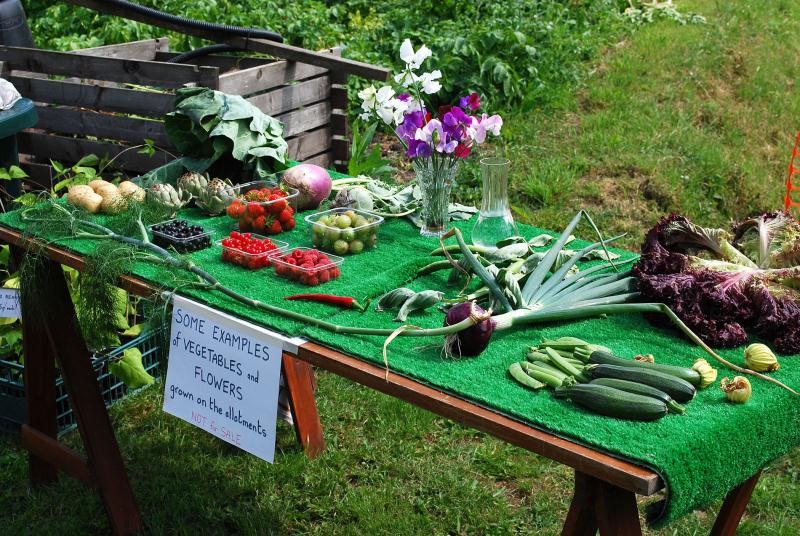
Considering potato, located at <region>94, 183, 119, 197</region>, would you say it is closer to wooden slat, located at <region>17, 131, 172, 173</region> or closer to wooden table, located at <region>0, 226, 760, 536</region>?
wooden table, located at <region>0, 226, 760, 536</region>

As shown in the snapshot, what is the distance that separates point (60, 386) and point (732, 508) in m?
2.69

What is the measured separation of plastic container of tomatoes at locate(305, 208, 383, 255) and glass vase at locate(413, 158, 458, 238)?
17cm

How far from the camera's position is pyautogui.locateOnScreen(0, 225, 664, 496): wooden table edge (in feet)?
5.24

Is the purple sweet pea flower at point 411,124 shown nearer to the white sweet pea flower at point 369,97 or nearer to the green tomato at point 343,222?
the white sweet pea flower at point 369,97

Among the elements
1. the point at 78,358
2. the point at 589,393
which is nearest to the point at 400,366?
the point at 589,393

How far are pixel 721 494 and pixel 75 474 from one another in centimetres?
234

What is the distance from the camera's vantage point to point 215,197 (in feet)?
9.90

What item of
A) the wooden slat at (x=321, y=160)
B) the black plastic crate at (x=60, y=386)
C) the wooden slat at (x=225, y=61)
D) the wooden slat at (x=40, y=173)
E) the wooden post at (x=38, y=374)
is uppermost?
the wooden slat at (x=225, y=61)

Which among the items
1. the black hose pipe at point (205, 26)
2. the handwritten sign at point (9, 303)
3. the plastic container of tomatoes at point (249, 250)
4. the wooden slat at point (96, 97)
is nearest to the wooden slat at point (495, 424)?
the plastic container of tomatoes at point (249, 250)

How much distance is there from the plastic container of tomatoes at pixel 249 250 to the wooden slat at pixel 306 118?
2180 millimetres

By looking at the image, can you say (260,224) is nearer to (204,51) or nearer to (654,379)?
(654,379)

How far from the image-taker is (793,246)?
221 cm

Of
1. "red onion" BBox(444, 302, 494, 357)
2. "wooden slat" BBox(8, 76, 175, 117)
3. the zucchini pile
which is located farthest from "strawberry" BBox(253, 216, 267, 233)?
"wooden slat" BBox(8, 76, 175, 117)

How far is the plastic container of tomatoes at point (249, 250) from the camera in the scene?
2.60 m
